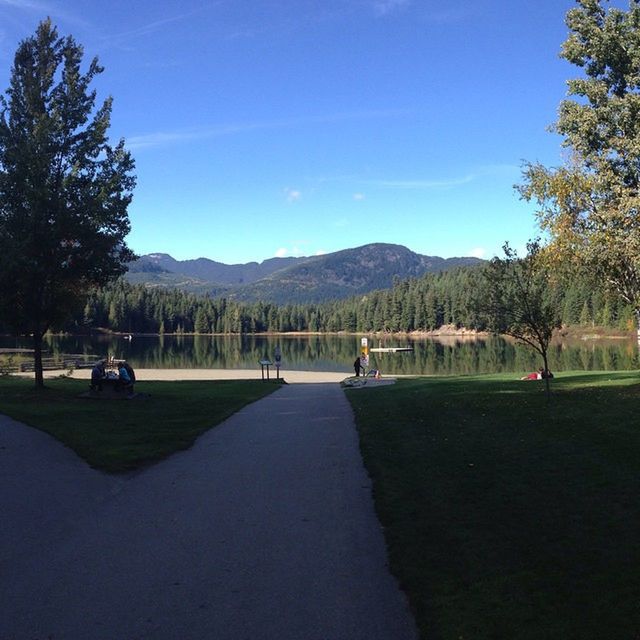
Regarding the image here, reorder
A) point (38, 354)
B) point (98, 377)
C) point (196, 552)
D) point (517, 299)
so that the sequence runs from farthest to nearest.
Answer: point (38, 354) → point (98, 377) → point (517, 299) → point (196, 552)

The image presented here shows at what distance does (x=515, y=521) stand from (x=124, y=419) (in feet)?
39.5

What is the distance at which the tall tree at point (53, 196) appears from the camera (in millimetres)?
20500

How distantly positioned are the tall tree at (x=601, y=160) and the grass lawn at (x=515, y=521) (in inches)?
277

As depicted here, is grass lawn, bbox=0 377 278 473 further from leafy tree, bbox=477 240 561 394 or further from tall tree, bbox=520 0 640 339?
tall tree, bbox=520 0 640 339

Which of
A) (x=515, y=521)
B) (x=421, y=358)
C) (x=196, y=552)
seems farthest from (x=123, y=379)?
(x=421, y=358)

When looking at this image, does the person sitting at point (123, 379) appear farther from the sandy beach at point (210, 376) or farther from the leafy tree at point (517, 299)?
the sandy beach at point (210, 376)

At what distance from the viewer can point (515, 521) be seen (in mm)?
6906

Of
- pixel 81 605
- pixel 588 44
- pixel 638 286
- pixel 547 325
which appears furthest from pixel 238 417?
pixel 588 44

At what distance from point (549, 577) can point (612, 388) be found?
17333 millimetres

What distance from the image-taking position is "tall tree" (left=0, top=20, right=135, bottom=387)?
67.3 feet

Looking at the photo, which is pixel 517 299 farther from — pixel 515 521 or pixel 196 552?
pixel 196 552

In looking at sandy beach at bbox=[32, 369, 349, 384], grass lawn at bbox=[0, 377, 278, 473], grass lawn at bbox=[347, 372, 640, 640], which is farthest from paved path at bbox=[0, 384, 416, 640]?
sandy beach at bbox=[32, 369, 349, 384]

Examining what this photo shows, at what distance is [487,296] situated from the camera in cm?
1923

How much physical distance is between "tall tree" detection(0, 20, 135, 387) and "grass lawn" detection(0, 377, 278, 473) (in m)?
3.94
